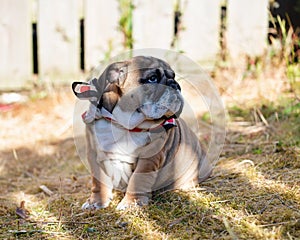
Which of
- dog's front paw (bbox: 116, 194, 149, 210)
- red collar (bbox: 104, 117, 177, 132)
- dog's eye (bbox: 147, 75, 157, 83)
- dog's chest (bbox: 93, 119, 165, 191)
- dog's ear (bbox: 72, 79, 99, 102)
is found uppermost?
dog's eye (bbox: 147, 75, 157, 83)

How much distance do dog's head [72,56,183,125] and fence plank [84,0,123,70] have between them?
8.38 ft

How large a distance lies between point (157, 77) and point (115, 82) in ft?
0.65

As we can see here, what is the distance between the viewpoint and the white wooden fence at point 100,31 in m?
4.95

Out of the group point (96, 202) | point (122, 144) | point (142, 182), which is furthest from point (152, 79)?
point (96, 202)

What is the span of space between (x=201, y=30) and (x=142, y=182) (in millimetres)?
3026

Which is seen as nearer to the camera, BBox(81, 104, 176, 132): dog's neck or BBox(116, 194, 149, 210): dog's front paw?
BBox(81, 104, 176, 132): dog's neck

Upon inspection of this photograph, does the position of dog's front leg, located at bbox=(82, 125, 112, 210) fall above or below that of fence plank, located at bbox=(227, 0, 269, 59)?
below

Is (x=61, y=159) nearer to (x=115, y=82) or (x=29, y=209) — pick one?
(x=29, y=209)

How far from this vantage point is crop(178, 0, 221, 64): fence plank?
17.1 feet

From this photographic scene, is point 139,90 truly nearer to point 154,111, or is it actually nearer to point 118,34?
point 154,111

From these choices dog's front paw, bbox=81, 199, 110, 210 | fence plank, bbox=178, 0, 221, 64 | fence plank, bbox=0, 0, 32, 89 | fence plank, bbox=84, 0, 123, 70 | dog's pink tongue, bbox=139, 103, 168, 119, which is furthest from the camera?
fence plank, bbox=178, 0, 221, 64

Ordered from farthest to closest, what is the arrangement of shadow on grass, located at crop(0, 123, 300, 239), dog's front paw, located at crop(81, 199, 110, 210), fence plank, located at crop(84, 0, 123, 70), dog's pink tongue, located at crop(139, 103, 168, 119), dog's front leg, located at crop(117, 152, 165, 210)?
fence plank, located at crop(84, 0, 123, 70) → dog's front paw, located at crop(81, 199, 110, 210) → dog's front leg, located at crop(117, 152, 165, 210) → dog's pink tongue, located at crop(139, 103, 168, 119) → shadow on grass, located at crop(0, 123, 300, 239)

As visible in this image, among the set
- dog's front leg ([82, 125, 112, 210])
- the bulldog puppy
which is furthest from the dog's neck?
dog's front leg ([82, 125, 112, 210])

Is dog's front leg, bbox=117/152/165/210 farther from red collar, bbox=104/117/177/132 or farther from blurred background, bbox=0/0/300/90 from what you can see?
blurred background, bbox=0/0/300/90
